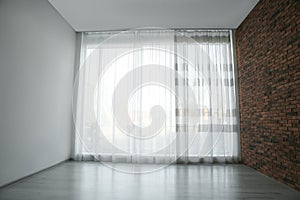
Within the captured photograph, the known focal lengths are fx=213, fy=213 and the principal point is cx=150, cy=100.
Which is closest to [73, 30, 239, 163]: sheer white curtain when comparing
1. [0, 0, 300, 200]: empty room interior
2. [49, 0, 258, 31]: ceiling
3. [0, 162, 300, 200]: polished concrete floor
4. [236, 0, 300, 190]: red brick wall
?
[0, 0, 300, 200]: empty room interior

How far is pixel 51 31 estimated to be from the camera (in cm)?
336

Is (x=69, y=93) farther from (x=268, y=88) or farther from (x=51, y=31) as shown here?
(x=268, y=88)

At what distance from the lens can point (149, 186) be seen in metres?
2.41

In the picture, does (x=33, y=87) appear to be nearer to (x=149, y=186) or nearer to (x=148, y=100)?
(x=149, y=186)

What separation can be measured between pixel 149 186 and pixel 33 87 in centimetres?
200

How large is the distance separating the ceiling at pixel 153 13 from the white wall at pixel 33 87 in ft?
1.24

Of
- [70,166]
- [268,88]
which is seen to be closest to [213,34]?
[268,88]

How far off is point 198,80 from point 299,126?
1.67 meters

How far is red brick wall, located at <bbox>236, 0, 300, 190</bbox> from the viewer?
2289 millimetres

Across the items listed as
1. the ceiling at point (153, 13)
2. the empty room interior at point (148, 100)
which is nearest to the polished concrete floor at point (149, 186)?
the empty room interior at point (148, 100)

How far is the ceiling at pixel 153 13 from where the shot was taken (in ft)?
10.4

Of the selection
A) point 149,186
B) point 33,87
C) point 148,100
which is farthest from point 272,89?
point 33,87

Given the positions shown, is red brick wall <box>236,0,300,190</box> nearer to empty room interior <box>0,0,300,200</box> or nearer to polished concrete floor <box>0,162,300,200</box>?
empty room interior <box>0,0,300,200</box>

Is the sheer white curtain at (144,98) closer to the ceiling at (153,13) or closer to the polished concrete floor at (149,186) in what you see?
the polished concrete floor at (149,186)
